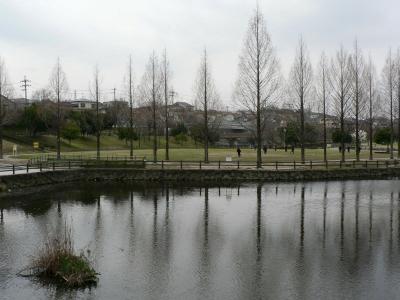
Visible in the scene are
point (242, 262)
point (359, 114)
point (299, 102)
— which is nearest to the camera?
point (242, 262)

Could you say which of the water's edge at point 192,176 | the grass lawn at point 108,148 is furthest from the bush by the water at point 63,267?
the grass lawn at point 108,148

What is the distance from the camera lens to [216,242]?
1817 centimetres

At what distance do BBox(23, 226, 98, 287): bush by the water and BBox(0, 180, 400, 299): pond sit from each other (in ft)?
1.51

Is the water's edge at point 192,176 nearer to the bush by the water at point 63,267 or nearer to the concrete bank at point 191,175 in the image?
the concrete bank at point 191,175

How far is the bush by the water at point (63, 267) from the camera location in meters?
13.4

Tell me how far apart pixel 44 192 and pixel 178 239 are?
16.9 metres

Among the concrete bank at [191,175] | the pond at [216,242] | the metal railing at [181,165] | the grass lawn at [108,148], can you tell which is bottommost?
the pond at [216,242]

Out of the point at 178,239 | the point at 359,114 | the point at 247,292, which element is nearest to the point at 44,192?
the point at 178,239

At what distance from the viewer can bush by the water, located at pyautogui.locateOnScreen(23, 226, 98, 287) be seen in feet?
44.0

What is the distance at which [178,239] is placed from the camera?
18641 millimetres

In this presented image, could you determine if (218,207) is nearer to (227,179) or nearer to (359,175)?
(227,179)

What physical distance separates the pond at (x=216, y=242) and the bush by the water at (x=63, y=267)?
46 cm

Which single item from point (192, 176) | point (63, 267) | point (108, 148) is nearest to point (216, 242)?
point (63, 267)

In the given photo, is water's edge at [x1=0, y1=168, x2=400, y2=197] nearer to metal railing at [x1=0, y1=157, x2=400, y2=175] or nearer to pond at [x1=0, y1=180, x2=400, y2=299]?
metal railing at [x1=0, y1=157, x2=400, y2=175]
